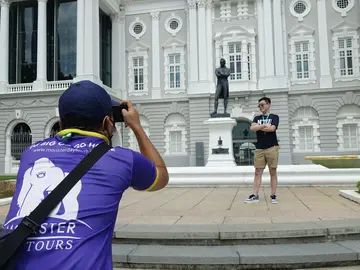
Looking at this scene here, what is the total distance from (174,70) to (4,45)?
43.4 feet

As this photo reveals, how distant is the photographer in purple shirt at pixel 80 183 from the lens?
1.36m

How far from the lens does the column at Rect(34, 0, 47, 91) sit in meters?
26.1

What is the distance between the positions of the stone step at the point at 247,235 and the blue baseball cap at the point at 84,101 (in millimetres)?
2955

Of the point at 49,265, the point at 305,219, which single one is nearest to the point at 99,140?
the point at 49,265

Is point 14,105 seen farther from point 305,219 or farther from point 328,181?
point 305,219

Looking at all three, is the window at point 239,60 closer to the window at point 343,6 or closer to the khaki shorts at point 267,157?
the window at point 343,6

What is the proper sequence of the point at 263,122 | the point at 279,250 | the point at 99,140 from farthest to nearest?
the point at 263,122 → the point at 279,250 → the point at 99,140

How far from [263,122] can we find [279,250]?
325 cm

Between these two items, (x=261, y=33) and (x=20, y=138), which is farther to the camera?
(x=20, y=138)

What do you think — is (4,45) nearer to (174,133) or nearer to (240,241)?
(174,133)

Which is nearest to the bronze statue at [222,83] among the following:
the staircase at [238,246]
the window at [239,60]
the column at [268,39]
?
the staircase at [238,246]

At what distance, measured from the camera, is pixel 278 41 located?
2609cm

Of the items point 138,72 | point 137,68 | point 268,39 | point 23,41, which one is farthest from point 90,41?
point 268,39

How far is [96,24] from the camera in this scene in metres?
26.1
